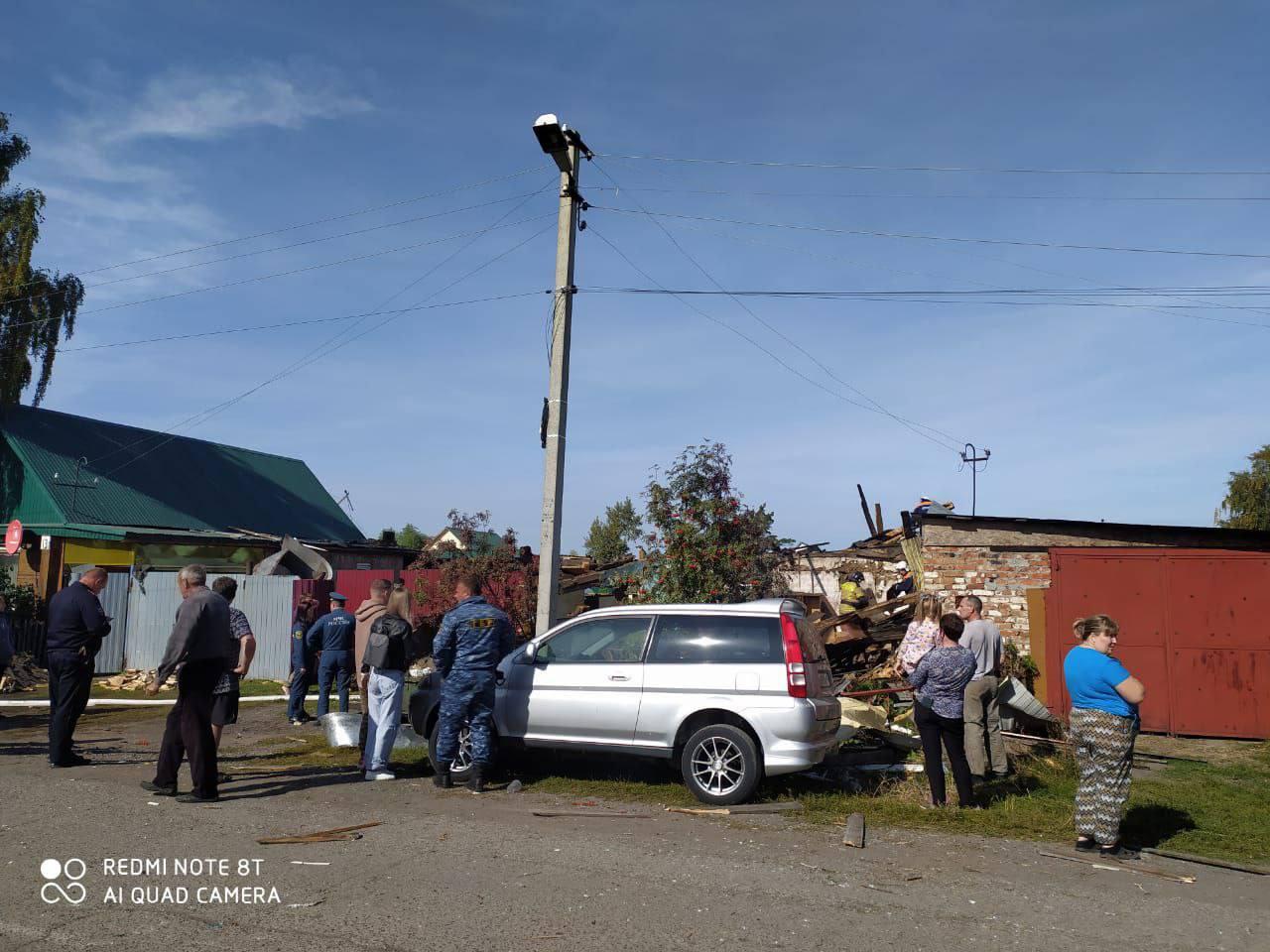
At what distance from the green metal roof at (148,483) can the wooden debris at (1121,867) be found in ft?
80.1

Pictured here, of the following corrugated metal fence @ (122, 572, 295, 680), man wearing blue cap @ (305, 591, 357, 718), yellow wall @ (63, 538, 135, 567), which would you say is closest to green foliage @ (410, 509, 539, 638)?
corrugated metal fence @ (122, 572, 295, 680)

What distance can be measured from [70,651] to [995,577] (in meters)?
11.3

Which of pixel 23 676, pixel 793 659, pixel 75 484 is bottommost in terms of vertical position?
pixel 23 676

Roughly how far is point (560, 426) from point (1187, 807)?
7.26m

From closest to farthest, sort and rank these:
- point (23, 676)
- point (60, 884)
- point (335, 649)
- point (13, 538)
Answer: point (60, 884), point (335, 649), point (23, 676), point (13, 538)

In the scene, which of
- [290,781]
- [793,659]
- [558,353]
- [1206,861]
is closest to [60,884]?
[290,781]

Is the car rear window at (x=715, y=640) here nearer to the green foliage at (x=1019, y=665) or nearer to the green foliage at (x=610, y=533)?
the green foliage at (x=1019, y=665)

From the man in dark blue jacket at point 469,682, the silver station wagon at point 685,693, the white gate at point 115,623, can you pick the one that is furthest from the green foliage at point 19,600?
the man in dark blue jacket at point 469,682

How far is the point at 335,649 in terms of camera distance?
38.2 ft

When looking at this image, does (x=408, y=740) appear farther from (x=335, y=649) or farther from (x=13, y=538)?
(x=13, y=538)

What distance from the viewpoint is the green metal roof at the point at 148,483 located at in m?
25.6

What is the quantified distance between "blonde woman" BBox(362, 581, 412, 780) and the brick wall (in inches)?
314

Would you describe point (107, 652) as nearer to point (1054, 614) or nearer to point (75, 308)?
point (75, 308)

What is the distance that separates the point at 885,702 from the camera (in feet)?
40.4
